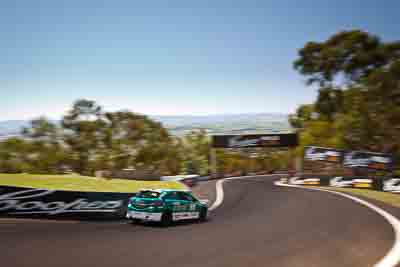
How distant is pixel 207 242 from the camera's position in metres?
10.5

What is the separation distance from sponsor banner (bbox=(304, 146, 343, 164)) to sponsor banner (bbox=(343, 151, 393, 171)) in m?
0.72

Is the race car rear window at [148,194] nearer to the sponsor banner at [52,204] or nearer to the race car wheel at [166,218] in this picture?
the race car wheel at [166,218]

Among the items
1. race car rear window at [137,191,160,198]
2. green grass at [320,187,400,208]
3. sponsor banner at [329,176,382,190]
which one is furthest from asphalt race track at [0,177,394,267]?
sponsor banner at [329,176,382,190]

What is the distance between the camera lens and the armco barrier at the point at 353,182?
30703 millimetres

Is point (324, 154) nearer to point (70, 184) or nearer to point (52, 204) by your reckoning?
point (70, 184)

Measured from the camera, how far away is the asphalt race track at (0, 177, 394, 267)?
8.24m

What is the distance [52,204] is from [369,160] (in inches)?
1226

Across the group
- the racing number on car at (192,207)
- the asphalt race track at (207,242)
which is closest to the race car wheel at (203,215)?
the asphalt race track at (207,242)

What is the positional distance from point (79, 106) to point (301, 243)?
47.3m

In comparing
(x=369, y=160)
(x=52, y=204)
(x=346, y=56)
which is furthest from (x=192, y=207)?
(x=346, y=56)

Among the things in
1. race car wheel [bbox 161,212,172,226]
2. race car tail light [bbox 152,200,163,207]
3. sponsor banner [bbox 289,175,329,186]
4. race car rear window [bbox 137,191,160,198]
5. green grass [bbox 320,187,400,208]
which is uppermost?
race car rear window [bbox 137,191,160,198]

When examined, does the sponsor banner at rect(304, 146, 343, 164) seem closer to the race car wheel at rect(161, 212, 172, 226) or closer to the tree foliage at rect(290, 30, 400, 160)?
the tree foliage at rect(290, 30, 400, 160)

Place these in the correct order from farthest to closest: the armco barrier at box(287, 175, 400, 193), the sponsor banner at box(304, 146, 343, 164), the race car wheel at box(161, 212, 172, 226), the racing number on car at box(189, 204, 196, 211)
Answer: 1. the sponsor banner at box(304, 146, 343, 164)
2. the armco barrier at box(287, 175, 400, 193)
3. the racing number on car at box(189, 204, 196, 211)
4. the race car wheel at box(161, 212, 172, 226)

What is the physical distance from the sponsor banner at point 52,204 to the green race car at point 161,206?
5.10 feet
